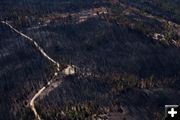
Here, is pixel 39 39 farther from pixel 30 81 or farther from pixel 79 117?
pixel 79 117

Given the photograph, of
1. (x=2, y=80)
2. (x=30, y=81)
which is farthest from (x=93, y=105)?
(x=2, y=80)

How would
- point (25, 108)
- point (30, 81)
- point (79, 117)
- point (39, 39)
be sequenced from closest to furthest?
1. point (79, 117)
2. point (25, 108)
3. point (30, 81)
4. point (39, 39)

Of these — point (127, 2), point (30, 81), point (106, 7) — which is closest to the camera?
point (30, 81)

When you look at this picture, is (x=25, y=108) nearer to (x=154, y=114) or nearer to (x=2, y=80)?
(x=2, y=80)

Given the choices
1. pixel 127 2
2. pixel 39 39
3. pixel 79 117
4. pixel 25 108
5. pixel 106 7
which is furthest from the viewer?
pixel 127 2

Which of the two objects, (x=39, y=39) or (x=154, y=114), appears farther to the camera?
(x=39, y=39)

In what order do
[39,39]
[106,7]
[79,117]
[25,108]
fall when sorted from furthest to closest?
[106,7] → [39,39] → [25,108] → [79,117]

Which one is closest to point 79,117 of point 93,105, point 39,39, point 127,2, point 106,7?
point 93,105

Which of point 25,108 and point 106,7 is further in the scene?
point 106,7
